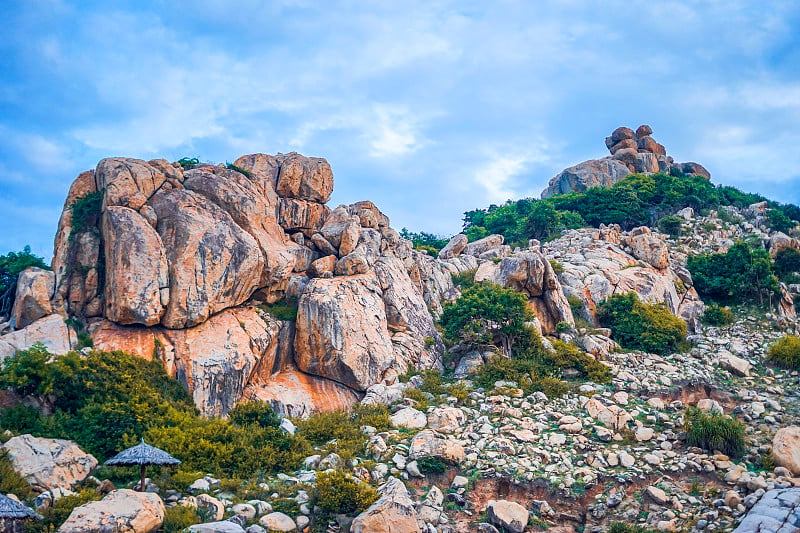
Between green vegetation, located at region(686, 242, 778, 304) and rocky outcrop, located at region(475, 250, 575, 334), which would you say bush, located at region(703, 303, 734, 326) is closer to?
green vegetation, located at region(686, 242, 778, 304)

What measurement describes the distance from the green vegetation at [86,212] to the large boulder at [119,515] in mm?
15106

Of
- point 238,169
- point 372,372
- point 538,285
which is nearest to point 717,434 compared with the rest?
point 372,372

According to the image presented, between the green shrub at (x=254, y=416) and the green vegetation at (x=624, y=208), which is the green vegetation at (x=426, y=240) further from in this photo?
the green shrub at (x=254, y=416)

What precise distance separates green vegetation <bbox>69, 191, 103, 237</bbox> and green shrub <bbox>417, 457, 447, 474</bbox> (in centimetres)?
1809

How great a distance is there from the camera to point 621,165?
7131 cm

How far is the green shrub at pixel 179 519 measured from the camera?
539 inches

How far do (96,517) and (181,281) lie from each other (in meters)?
12.1

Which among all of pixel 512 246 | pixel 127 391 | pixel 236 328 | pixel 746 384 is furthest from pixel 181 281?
pixel 512 246

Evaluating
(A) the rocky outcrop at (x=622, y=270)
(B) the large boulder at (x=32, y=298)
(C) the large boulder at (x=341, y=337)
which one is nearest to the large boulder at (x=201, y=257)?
(C) the large boulder at (x=341, y=337)

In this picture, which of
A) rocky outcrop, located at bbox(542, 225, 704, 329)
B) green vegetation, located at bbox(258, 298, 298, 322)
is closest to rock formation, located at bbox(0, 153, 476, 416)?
green vegetation, located at bbox(258, 298, 298, 322)

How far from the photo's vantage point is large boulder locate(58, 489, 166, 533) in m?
12.9

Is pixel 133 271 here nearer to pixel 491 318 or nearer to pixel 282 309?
pixel 282 309

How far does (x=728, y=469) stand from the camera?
1762 centimetres

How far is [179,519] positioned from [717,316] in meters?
32.5
